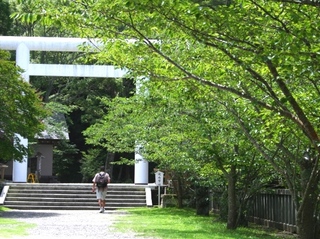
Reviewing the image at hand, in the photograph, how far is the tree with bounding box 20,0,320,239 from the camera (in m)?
7.16

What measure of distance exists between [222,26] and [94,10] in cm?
158

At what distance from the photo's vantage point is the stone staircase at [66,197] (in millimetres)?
28125

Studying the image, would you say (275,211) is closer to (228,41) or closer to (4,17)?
(228,41)

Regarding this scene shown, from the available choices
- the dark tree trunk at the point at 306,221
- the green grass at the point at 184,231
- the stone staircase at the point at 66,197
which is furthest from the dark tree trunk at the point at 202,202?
the dark tree trunk at the point at 306,221

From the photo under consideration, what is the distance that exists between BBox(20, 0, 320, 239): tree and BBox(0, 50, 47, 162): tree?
12092 mm

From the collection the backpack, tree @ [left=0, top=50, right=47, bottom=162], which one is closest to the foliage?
the backpack

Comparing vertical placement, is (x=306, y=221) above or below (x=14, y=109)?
below

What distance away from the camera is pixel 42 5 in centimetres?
844

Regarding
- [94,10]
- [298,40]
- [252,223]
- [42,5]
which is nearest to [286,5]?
[298,40]

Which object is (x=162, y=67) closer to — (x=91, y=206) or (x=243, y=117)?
(x=243, y=117)

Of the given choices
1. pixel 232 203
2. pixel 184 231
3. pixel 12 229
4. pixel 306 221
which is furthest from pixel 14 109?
pixel 306 221

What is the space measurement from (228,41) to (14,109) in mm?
15018

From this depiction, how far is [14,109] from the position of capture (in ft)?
71.3

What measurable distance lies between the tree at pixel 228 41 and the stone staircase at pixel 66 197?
744 inches
